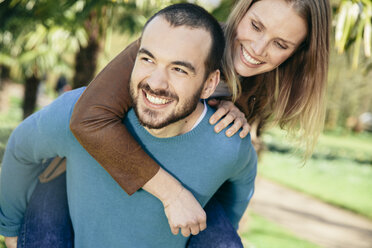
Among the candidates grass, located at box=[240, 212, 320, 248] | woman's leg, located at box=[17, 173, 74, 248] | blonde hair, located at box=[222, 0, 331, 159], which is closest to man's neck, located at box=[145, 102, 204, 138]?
blonde hair, located at box=[222, 0, 331, 159]

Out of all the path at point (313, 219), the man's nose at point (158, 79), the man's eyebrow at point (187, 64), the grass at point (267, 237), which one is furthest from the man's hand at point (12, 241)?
the path at point (313, 219)

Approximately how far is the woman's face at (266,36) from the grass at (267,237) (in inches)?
128

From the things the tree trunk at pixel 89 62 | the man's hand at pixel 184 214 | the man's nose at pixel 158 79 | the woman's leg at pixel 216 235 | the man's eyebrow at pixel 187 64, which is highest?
the man's eyebrow at pixel 187 64

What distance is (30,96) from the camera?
8.66 meters

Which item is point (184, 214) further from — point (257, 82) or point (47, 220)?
point (257, 82)

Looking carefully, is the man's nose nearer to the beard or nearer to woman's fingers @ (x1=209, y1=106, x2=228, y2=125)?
the beard

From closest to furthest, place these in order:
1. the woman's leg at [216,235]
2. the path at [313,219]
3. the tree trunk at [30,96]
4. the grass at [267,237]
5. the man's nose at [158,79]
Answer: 1. the man's nose at [158,79]
2. the woman's leg at [216,235]
3. the grass at [267,237]
4. the path at [313,219]
5. the tree trunk at [30,96]

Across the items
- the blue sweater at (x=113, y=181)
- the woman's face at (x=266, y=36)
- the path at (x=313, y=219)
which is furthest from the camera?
the path at (x=313, y=219)

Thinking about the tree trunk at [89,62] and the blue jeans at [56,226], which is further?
the tree trunk at [89,62]

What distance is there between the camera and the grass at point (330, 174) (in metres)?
8.47

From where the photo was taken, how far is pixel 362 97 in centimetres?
2062

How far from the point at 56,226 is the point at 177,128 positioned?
74 centimetres

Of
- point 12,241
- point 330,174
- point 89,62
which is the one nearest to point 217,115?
point 12,241

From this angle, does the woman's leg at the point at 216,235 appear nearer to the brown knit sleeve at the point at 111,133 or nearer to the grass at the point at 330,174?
the brown knit sleeve at the point at 111,133
